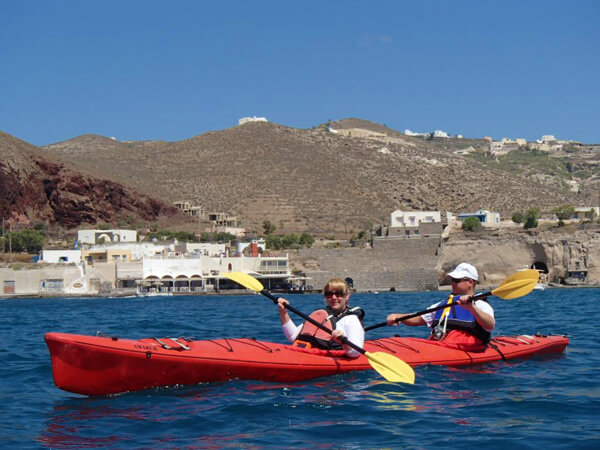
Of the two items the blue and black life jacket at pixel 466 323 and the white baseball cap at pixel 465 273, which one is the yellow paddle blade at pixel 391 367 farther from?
the blue and black life jacket at pixel 466 323

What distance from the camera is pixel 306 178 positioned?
124250 mm

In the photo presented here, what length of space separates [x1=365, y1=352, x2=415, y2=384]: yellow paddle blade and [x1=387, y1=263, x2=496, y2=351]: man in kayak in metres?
1.21

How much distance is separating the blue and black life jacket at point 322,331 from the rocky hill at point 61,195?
9359 centimetres

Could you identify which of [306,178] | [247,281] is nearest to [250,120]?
[306,178]

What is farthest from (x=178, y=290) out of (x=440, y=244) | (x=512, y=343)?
(x=512, y=343)

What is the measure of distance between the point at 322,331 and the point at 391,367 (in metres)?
1.30

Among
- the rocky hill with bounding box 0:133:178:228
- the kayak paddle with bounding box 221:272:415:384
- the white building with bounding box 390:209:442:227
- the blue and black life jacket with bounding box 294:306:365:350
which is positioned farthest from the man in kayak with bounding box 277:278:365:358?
the rocky hill with bounding box 0:133:178:228

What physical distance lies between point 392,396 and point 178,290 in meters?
56.6

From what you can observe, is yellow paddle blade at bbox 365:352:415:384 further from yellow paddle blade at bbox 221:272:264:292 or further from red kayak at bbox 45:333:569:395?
yellow paddle blade at bbox 221:272:264:292

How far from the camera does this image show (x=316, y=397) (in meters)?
10.5

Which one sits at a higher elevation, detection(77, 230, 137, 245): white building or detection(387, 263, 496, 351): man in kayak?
detection(77, 230, 137, 245): white building

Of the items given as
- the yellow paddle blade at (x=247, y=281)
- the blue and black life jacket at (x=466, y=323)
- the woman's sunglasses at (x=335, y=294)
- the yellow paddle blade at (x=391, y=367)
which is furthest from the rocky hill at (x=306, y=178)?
the yellow paddle blade at (x=391, y=367)

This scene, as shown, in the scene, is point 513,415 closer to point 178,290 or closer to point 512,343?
point 512,343

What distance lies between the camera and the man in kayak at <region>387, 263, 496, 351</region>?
12.2 m
